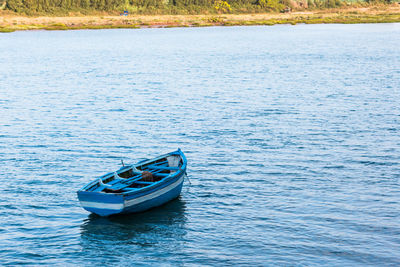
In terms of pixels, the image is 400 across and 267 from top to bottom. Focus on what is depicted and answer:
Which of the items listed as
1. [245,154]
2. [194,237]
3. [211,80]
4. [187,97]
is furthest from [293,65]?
[194,237]

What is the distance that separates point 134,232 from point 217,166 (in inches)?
372

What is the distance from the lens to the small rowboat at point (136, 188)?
2309 centimetres

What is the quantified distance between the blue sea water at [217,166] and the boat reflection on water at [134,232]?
0.08m

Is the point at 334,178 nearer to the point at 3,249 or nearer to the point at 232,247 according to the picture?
the point at 232,247

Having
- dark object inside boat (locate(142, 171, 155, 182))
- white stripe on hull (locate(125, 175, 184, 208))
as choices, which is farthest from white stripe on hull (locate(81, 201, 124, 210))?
dark object inside boat (locate(142, 171, 155, 182))

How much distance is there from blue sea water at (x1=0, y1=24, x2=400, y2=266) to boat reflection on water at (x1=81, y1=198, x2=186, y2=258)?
3.2 inches

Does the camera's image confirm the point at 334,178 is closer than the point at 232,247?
No

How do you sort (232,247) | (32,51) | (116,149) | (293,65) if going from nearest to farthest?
1. (232,247)
2. (116,149)
3. (293,65)
4. (32,51)

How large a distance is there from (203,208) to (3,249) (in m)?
8.59


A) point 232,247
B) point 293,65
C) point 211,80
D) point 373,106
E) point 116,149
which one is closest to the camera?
point 232,247

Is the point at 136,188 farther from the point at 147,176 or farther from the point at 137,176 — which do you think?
the point at 137,176

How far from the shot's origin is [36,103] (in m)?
55.8

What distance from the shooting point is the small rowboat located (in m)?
23.1

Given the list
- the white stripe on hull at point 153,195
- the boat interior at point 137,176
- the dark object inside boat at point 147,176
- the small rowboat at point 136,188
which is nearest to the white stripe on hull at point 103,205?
the small rowboat at point 136,188
